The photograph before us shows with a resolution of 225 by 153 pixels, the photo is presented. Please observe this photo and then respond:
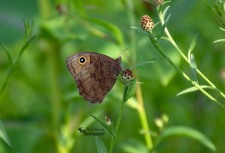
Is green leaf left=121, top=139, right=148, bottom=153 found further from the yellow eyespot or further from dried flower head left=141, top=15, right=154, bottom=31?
dried flower head left=141, top=15, right=154, bottom=31

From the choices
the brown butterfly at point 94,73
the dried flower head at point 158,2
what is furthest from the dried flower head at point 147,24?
the brown butterfly at point 94,73

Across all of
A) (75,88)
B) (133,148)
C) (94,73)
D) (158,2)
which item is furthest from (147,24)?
(75,88)

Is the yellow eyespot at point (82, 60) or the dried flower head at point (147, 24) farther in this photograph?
the yellow eyespot at point (82, 60)

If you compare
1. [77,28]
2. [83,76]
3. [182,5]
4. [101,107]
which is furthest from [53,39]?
[83,76]

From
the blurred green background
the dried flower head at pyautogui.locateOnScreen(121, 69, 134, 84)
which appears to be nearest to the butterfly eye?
the dried flower head at pyautogui.locateOnScreen(121, 69, 134, 84)

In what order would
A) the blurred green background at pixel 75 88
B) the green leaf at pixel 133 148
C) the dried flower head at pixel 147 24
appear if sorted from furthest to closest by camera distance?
the blurred green background at pixel 75 88 → the green leaf at pixel 133 148 → the dried flower head at pixel 147 24

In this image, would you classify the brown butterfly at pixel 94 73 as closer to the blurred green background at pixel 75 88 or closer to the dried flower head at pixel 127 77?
the dried flower head at pixel 127 77
